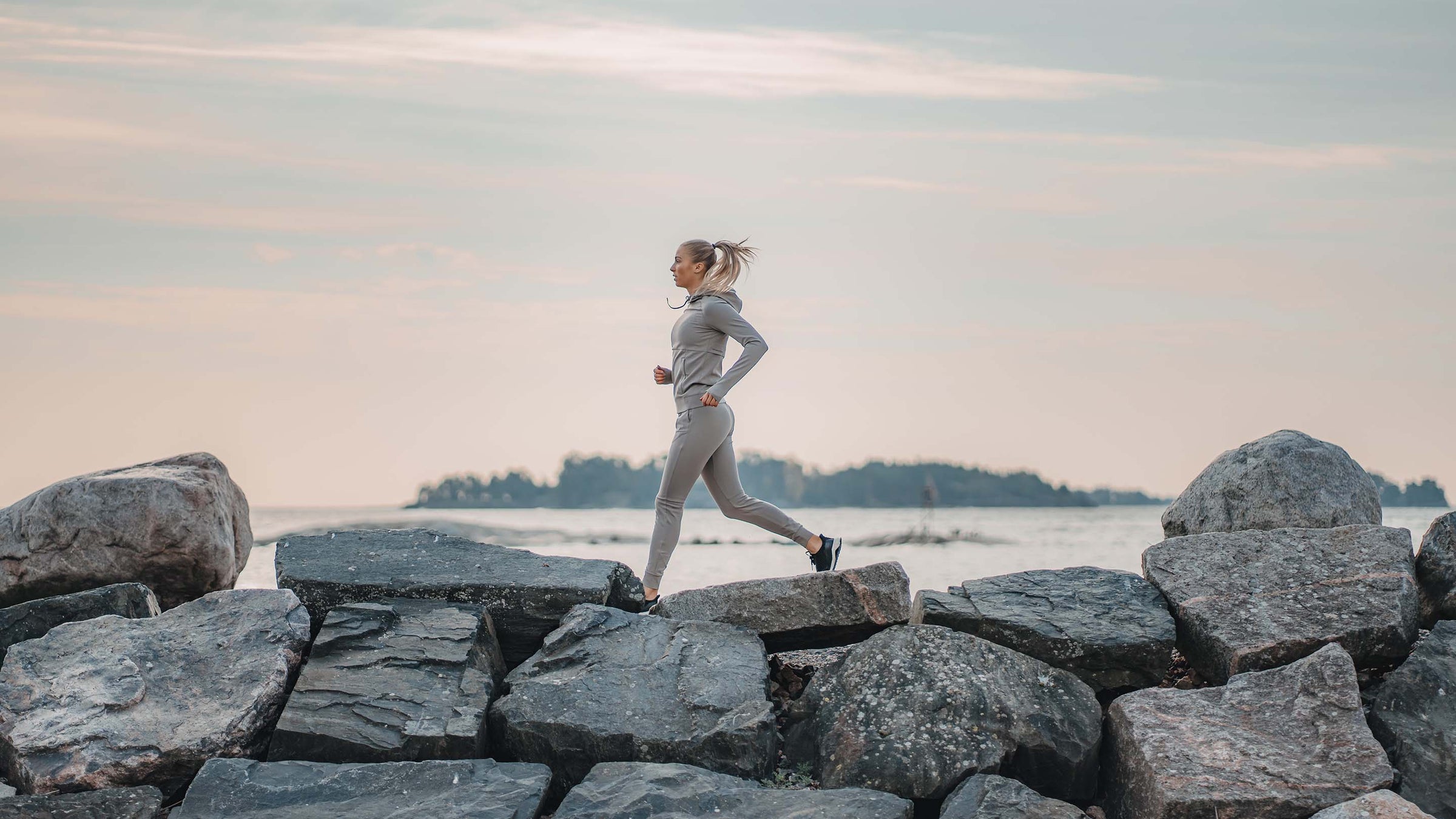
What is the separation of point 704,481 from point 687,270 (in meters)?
1.64

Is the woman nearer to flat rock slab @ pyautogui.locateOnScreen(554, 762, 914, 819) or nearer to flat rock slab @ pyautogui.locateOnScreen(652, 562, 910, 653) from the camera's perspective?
flat rock slab @ pyautogui.locateOnScreen(652, 562, 910, 653)

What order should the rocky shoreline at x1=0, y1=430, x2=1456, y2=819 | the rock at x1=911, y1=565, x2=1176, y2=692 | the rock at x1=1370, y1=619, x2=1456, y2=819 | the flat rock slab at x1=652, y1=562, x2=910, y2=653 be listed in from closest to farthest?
the rocky shoreline at x1=0, y1=430, x2=1456, y2=819, the rock at x1=1370, y1=619, x2=1456, y2=819, the rock at x1=911, y1=565, x2=1176, y2=692, the flat rock slab at x1=652, y1=562, x2=910, y2=653

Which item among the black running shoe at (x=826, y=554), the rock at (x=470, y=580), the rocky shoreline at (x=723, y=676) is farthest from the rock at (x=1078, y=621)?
the rock at (x=470, y=580)

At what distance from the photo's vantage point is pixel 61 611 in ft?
27.6

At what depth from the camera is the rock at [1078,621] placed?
794 cm

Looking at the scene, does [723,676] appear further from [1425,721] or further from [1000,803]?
[1425,721]

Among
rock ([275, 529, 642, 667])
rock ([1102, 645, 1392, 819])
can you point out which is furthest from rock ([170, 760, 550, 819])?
rock ([1102, 645, 1392, 819])

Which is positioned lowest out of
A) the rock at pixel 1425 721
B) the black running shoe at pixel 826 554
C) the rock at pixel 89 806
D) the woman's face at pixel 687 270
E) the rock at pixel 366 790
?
the rock at pixel 89 806

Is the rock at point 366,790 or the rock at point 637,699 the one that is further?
the rock at point 637,699

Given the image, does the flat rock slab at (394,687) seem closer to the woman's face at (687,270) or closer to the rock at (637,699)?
the rock at (637,699)

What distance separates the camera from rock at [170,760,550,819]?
645 centimetres

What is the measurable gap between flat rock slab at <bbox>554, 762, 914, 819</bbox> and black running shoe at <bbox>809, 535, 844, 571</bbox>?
2.58 metres

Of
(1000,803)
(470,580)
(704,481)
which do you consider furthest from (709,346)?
(1000,803)

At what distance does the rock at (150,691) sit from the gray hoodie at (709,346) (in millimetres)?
3211
